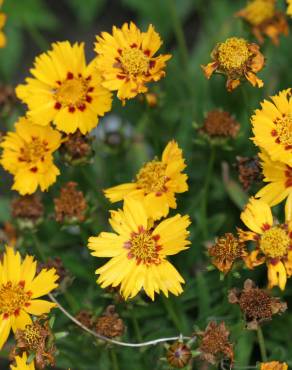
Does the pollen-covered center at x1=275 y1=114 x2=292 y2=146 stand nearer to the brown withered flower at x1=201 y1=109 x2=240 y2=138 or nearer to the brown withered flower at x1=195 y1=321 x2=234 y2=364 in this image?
the brown withered flower at x1=201 y1=109 x2=240 y2=138

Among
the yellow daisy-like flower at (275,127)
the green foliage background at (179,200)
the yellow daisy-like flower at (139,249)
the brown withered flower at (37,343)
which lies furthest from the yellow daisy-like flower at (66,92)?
the brown withered flower at (37,343)

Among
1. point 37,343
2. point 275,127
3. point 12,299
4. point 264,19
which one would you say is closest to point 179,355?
point 37,343

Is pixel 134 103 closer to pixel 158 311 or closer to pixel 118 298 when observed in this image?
pixel 158 311

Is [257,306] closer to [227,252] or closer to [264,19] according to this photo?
[227,252]

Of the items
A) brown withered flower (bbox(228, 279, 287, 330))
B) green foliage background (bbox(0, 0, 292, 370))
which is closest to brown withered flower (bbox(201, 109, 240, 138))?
green foliage background (bbox(0, 0, 292, 370))

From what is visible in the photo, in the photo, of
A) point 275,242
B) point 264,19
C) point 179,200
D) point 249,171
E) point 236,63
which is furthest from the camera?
point 179,200
